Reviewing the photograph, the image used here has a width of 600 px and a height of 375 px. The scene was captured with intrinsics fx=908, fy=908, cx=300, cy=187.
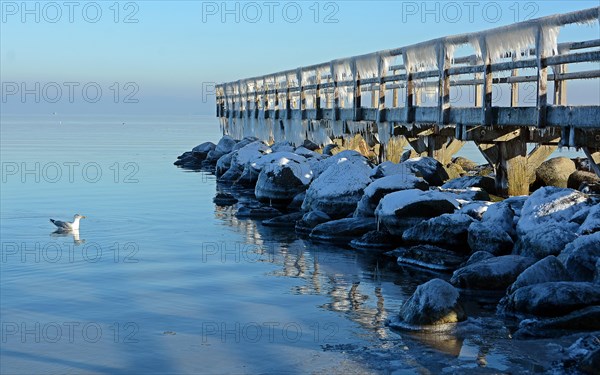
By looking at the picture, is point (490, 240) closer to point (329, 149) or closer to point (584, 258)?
point (584, 258)

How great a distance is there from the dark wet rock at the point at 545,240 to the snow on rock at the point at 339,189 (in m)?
4.68

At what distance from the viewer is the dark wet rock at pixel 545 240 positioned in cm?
1015

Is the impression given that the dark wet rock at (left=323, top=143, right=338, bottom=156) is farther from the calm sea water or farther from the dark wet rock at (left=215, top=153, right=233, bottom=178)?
the calm sea water

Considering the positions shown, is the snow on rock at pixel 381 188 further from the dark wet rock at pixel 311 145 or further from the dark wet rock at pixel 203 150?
the dark wet rock at pixel 203 150

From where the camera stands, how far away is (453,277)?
1015 centimetres

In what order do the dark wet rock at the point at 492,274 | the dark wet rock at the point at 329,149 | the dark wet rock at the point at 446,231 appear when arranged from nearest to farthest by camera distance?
the dark wet rock at the point at 492,274 → the dark wet rock at the point at 446,231 → the dark wet rock at the point at 329,149

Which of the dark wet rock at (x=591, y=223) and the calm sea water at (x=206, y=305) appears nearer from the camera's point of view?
the calm sea water at (x=206, y=305)

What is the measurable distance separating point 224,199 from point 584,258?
38.2 feet

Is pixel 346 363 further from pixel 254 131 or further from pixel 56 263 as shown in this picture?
pixel 254 131

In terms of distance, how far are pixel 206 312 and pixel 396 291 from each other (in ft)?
7.32

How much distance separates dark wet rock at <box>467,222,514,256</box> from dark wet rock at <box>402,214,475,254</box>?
1.22ft

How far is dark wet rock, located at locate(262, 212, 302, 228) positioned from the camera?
50.1ft

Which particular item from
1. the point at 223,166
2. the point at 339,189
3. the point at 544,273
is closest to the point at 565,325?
the point at 544,273

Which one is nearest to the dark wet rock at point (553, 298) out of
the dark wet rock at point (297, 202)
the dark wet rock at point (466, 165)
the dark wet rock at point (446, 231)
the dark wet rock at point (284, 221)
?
the dark wet rock at point (446, 231)
